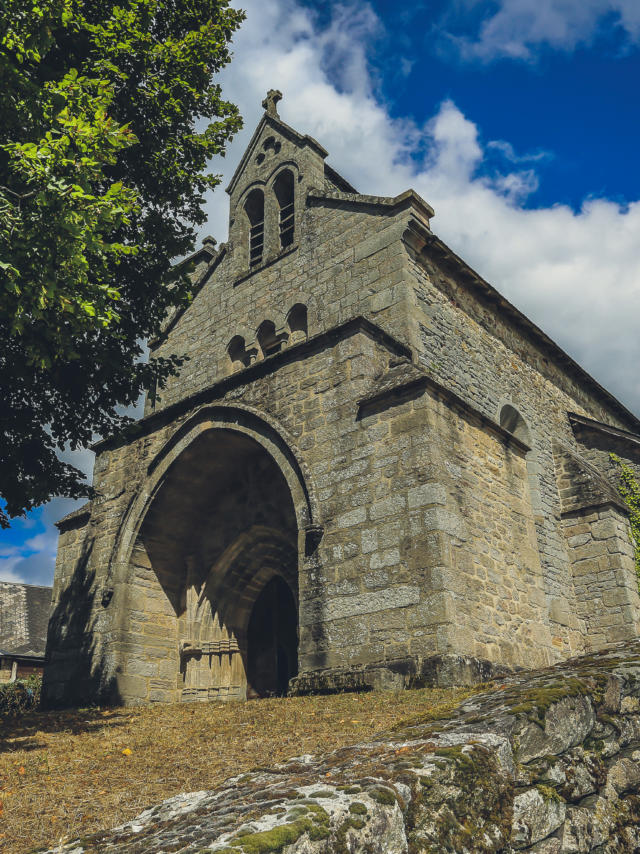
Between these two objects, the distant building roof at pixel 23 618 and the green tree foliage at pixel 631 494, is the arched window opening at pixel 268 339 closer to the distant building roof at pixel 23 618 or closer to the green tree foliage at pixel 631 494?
the green tree foliage at pixel 631 494

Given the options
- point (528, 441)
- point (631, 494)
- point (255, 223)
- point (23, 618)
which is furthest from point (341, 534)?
point (23, 618)

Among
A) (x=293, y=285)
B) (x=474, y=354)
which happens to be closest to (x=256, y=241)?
(x=293, y=285)

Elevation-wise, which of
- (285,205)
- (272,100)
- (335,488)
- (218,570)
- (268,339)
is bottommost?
(218,570)

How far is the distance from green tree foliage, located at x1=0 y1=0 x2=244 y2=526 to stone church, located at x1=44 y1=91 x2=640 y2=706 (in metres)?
1.28

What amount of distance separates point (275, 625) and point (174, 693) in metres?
2.15

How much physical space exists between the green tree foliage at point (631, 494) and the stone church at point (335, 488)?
327 mm

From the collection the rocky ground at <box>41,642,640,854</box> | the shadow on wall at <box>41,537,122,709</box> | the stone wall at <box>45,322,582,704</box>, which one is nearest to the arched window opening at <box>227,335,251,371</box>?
the stone wall at <box>45,322,582,704</box>

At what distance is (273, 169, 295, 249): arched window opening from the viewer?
14471 millimetres

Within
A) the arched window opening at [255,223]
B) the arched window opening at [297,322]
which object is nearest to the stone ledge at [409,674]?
the arched window opening at [297,322]

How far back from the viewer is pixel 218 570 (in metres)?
13.1

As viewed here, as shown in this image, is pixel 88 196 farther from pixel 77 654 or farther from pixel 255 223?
pixel 255 223

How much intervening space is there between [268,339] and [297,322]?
82cm

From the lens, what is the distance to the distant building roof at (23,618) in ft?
87.6

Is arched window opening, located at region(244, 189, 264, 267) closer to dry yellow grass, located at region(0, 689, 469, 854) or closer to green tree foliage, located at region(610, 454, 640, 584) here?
green tree foliage, located at region(610, 454, 640, 584)
